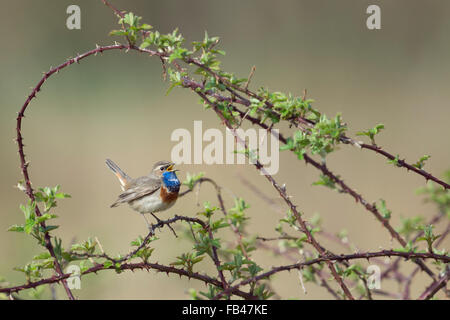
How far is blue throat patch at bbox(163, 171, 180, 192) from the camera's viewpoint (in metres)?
3.17

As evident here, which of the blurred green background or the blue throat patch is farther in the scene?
the blurred green background

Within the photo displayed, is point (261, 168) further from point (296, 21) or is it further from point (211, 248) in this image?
point (296, 21)

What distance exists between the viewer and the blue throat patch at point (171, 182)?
A: 10.4 feet

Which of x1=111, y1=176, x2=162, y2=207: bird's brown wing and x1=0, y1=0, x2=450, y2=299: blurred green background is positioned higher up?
x1=0, y1=0, x2=450, y2=299: blurred green background

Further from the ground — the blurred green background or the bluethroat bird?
the blurred green background

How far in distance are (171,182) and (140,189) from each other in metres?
0.17

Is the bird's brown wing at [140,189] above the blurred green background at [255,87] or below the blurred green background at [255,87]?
below

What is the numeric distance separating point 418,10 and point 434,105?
73.3 inches

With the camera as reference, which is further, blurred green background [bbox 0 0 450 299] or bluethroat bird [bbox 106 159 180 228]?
blurred green background [bbox 0 0 450 299]

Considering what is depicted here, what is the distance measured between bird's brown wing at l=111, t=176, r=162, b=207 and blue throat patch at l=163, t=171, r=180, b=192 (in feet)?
0.12

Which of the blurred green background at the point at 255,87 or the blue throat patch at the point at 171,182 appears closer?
the blue throat patch at the point at 171,182

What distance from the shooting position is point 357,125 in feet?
26.9

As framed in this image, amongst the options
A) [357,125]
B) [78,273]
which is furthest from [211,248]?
[357,125]

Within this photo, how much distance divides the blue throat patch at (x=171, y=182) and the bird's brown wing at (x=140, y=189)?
0.12 feet
